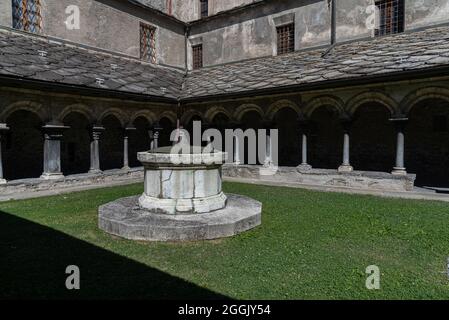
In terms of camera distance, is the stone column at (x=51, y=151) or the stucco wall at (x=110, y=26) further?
the stucco wall at (x=110, y=26)

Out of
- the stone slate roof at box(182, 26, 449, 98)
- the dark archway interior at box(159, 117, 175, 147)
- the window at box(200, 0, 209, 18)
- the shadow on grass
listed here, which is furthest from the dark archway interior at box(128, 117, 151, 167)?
the shadow on grass

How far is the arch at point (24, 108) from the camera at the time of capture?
938cm

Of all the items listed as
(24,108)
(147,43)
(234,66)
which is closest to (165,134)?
(147,43)

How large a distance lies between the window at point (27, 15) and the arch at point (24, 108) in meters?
3.83

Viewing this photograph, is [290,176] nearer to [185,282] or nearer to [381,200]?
[381,200]

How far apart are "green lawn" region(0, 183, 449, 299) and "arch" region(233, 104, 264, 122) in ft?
22.9

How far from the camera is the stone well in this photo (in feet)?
16.8

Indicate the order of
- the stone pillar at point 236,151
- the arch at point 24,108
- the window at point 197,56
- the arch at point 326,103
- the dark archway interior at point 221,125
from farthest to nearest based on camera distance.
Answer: the window at point 197,56
the dark archway interior at point 221,125
the stone pillar at point 236,151
the arch at point 326,103
the arch at point 24,108

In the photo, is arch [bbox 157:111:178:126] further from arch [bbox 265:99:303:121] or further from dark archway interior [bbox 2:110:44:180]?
dark archway interior [bbox 2:110:44:180]

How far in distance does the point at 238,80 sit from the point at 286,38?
3440 millimetres

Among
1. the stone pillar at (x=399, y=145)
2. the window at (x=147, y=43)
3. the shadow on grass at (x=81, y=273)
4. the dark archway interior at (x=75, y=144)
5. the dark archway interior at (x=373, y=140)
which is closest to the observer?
the shadow on grass at (x=81, y=273)

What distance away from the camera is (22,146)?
516 inches

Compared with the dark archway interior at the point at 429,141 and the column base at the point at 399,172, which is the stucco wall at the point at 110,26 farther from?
the column base at the point at 399,172

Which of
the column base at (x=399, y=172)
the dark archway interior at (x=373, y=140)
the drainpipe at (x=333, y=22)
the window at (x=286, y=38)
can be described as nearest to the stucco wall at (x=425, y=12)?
the drainpipe at (x=333, y=22)
